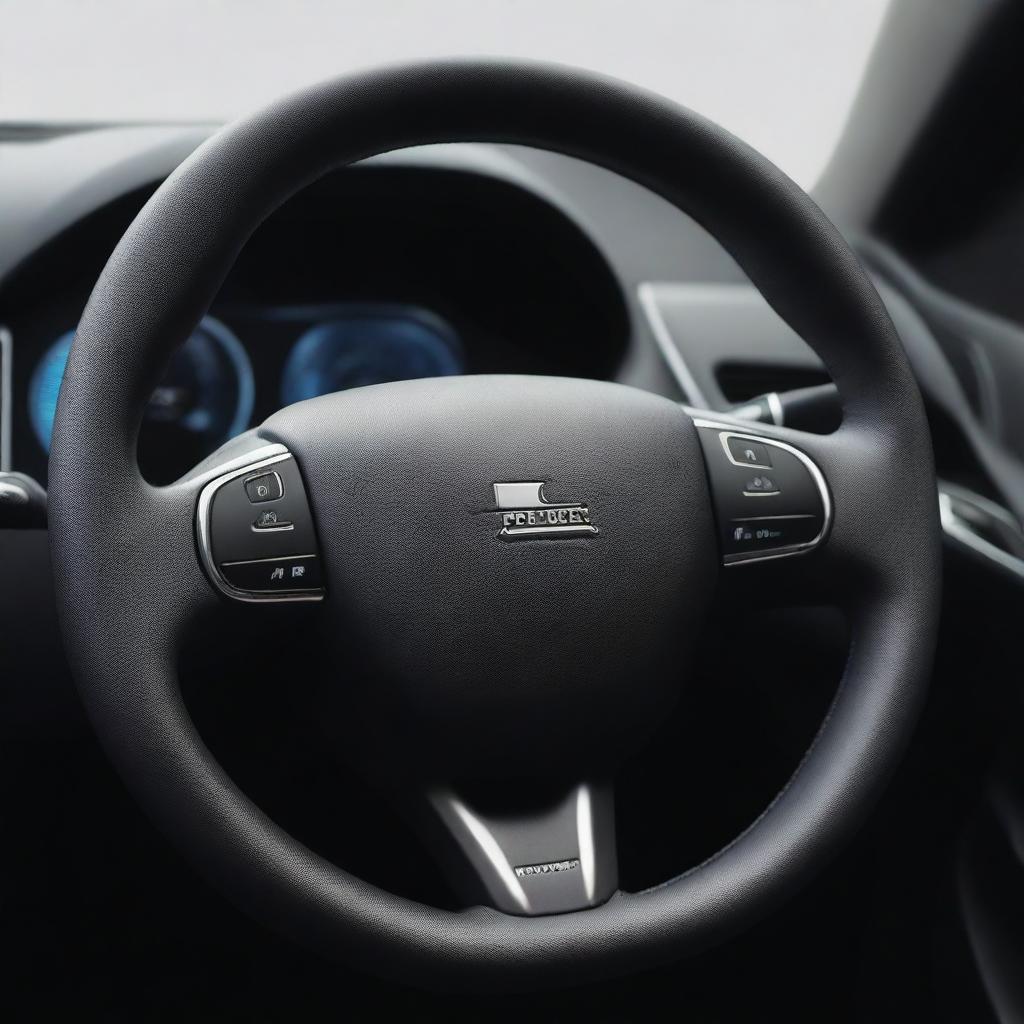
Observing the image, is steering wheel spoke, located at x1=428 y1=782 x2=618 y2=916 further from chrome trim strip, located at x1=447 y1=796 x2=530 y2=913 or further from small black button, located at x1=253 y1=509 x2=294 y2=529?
small black button, located at x1=253 y1=509 x2=294 y2=529

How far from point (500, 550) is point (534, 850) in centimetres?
18

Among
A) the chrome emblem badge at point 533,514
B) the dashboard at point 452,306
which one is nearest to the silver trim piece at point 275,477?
the chrome emblem badge at point 533,514

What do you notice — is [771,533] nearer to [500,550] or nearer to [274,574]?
[500,550]

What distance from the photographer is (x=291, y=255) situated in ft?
4.10

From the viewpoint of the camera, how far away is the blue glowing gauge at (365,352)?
1265mm

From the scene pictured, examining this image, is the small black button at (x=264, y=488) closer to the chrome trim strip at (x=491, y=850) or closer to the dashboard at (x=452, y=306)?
the chrome trim strip at (x=491, y=850)

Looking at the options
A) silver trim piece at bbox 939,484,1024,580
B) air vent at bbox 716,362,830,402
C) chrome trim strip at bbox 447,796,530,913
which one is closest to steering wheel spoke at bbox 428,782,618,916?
chrome trim strip at bbox 447,796,530,913

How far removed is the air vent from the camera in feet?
3.94

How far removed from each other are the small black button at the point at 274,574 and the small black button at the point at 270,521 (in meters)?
0.02

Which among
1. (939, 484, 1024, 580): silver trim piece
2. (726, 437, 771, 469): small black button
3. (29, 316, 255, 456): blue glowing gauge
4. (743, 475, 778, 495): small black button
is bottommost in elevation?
(29, 316, 255, 456): blue glowing gauge

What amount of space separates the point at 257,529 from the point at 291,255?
62 centimetres

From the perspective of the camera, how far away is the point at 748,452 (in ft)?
2.69

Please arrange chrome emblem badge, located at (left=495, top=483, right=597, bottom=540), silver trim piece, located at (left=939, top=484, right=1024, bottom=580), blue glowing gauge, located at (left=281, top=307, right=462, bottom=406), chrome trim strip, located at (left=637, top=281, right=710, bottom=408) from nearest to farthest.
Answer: chrome emblem badge, located at (left=495, top=483, right=597, bottom=540), silver trim piece, located at (left=939, top=484, right=1024, bottom=580), chrome trim strip, located at (left=637, top=281, right=710, bottom=408), blue glowing gauge, located at (left=281, top=307, right=462, bottom=406)

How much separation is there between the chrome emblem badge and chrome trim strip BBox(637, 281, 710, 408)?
43cm
